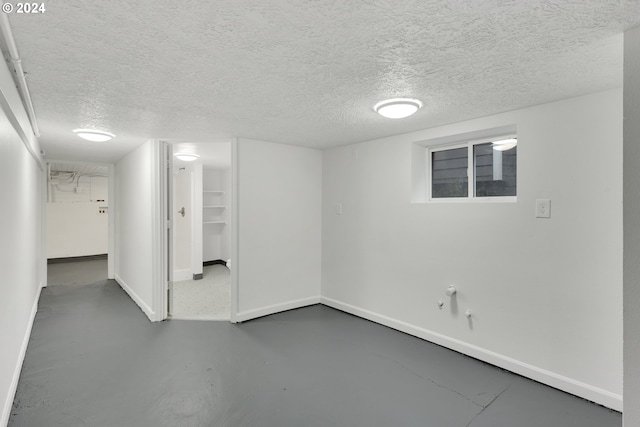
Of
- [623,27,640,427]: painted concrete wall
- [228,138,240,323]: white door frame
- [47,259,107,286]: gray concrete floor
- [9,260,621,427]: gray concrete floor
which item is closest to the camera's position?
[623,27,640,427]: painted concrete wall

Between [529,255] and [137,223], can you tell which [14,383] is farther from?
[529,255]

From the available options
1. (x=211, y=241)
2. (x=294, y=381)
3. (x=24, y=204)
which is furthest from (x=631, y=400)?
(x=211, y=241)

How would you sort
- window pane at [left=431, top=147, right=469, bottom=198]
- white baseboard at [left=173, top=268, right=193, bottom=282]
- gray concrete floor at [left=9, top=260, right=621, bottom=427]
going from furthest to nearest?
1. white baseboard at [left=173, top=268, right=193, bottom=282]
2. window pane at [left=431, top=147, right=469, bottom=198]
3. gray concrete floor at [left=9, top=260, right=621, bottom=427]

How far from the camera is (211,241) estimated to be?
6.72 metres

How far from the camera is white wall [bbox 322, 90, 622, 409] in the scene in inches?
80.4

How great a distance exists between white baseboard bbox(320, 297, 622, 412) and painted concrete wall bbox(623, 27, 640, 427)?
2.63 feet

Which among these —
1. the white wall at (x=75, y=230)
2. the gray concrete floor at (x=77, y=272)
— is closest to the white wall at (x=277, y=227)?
the gray concrete floor at (x=77, y=272)

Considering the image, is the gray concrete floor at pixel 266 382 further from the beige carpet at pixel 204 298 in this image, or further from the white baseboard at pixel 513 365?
the beige carpet at pixel 204 298

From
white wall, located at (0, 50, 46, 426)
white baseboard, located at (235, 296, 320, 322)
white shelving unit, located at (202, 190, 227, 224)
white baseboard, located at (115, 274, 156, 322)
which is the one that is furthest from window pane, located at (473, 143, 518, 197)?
white shelving unit, located at (202, 190, 227, 224)

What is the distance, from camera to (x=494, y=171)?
276cm

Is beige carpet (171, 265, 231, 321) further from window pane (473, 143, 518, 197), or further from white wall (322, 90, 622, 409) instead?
window pane (473, 143, 518, 197)

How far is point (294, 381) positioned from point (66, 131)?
3241 millimetres

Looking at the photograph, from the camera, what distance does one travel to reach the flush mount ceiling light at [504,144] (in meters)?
2.62

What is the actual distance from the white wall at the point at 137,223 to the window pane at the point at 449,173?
3006mm
